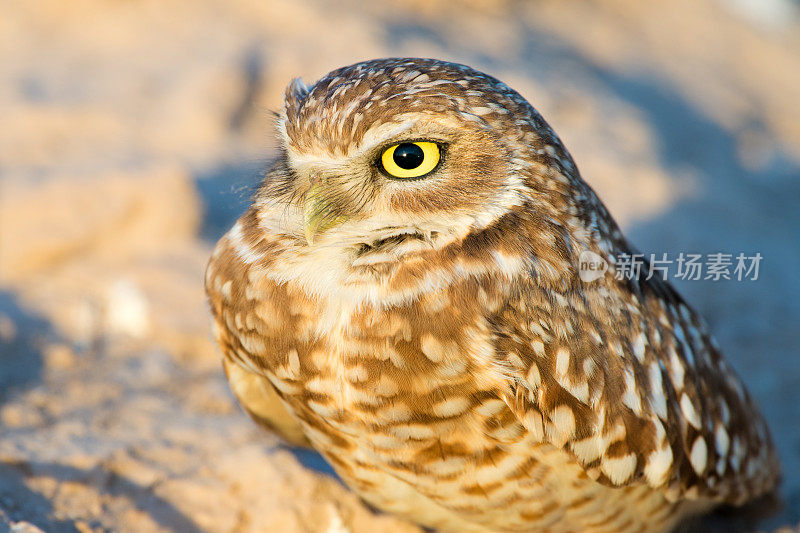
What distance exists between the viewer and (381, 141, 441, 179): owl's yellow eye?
176 cm

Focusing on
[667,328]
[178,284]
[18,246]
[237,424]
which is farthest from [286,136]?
[18,246]

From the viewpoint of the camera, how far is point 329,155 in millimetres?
1842

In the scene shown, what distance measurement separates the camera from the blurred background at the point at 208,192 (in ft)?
8.73

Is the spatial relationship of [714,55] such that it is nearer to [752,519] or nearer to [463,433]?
[752,519]

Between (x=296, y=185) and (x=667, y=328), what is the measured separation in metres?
1.25

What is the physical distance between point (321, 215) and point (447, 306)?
0.39 meters

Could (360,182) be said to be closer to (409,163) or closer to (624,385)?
(409,163)

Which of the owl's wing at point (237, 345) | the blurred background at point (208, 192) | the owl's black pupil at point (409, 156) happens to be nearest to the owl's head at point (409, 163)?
the owl's black pupil at point (409, 156)

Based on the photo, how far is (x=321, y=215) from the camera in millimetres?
1822

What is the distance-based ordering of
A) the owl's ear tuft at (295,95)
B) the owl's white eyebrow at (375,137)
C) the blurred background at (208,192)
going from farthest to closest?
the blurred background at (208,192) → the owl's ear tuft at (295,95) → the owl's white eyebrow at (375,137)

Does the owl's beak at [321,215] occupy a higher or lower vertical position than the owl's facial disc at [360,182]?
lower

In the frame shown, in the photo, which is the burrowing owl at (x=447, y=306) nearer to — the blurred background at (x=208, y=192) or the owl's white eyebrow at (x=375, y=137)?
the owl's white eyebrow at (x=375, y=137)

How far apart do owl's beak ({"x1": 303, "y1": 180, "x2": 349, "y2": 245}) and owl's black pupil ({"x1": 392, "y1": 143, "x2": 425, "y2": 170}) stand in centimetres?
19

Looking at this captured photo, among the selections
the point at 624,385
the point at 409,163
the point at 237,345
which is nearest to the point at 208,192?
the point at 237,345
